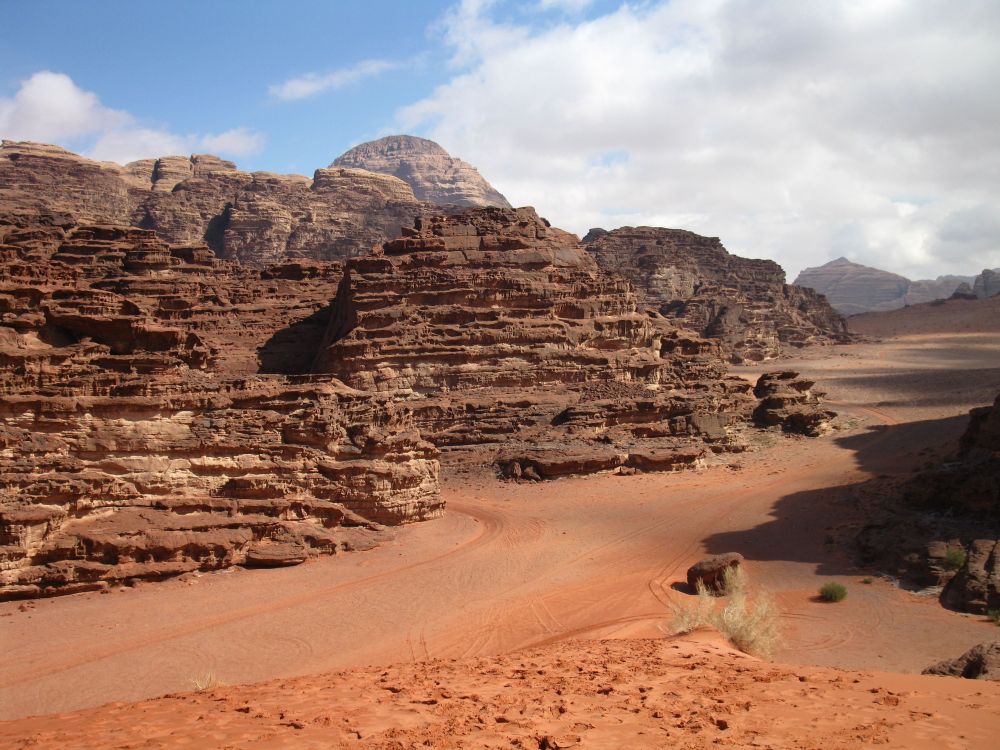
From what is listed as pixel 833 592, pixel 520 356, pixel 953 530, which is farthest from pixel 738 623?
pixel 520 356

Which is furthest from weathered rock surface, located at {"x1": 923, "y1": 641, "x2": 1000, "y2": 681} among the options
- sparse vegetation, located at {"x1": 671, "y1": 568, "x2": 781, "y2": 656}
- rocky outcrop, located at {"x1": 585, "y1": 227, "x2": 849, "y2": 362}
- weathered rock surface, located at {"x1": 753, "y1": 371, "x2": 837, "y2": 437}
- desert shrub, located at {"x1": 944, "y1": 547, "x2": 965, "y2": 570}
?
rocky outcrop, located at {"x1": 585, "y1": 227, "x2": 849, "y2": 362}

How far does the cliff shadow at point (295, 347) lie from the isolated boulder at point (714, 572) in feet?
87.1

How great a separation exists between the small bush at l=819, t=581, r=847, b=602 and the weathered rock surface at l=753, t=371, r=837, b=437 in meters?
23.8

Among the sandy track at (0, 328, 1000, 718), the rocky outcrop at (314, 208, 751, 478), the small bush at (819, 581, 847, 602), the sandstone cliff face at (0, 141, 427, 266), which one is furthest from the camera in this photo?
the sandstone cliff face at (0, 141, 427, 266)

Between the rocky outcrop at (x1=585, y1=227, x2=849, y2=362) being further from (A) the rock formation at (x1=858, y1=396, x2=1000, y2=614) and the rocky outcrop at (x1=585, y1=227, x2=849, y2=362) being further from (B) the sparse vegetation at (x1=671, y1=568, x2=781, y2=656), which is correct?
(B) the sparse vegetation at (x1=671, y1=568, x2=781, y2=656)

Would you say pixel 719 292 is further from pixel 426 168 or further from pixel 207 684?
pixel 426 168

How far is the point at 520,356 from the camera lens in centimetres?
3472

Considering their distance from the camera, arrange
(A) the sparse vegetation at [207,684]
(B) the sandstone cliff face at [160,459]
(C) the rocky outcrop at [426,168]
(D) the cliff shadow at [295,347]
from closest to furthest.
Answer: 1. (A) the sparse vegetation at [207,684]
2. (B) the sandstone cliff face at [160,459]
3. (D) the cliff shadow at [295,347]
4. (C) the rocky outcrop at [426,168]

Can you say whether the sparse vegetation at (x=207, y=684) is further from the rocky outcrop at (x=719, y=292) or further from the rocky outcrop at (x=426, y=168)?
the rocky outcrop at (x=426, y=168)

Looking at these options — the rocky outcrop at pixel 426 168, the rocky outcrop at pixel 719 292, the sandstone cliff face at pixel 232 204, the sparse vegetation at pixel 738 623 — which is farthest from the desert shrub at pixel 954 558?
the rocky outcrop at pixel 426 168

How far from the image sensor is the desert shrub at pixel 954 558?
15.6 m

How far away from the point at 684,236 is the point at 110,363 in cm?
8231

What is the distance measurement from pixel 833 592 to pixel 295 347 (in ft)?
104

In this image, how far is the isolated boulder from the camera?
16.0 meters
